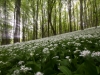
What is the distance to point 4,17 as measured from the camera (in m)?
24.0

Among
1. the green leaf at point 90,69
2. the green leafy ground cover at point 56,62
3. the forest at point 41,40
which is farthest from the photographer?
the forest at point 41,40

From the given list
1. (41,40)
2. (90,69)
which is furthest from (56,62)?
(41,40)

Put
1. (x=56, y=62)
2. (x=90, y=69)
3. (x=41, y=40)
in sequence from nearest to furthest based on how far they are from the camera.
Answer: (x=90, y=69) < (x=56, y=62) < (x=41, y=40)

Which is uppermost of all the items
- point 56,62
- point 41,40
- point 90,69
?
point 41,40

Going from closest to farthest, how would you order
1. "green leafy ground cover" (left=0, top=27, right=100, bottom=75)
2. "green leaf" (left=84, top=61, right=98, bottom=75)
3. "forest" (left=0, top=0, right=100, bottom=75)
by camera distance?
1. "green leaf" (left=84, top=61, right=98, bottom=75)
2. "green leafy ground cover" (left=0, top=27, right=100, bottom=75)
3. "forest" (left=0, top=0, right=100, bottom=75)

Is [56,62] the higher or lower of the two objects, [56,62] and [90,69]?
the lower

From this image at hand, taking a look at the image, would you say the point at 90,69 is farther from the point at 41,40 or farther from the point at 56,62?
the point at 41,40

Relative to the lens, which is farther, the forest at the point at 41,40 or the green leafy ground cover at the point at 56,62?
the forest at the point at 41,40

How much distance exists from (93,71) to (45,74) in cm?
66

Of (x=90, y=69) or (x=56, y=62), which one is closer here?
(x=90, y=69)

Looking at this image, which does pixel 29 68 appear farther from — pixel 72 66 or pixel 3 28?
pixel 3 28

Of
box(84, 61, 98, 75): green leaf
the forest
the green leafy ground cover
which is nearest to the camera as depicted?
box(84, 61, 98, 75): green leaf

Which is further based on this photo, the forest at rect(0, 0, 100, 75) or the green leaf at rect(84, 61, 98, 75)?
the forest at rect(0, 0, 100, 75)

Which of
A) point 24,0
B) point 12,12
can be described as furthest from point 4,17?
point 24,0
